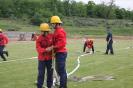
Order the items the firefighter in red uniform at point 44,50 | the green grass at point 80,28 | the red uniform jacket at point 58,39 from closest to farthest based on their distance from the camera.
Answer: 1. the firefighter in red uniform at point 44,50
2. the red uniform jacket at point 58,39
3. the green grass at point 80,28

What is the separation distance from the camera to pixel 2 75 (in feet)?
58.9

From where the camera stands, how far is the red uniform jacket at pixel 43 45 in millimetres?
12961

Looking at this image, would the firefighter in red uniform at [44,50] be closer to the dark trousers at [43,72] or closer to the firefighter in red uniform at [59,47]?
the dark trousers at [43,72]

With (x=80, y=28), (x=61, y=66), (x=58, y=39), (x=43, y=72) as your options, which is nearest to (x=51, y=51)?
(x=58, y=39)

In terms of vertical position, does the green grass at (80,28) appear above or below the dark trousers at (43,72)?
below

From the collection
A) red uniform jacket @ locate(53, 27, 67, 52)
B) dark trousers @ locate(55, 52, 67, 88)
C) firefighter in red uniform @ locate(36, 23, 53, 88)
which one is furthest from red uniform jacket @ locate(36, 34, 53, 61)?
dark trousers @ locate(55, 52, 67, 88)

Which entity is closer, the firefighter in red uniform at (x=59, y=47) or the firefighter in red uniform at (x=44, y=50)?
the firefighter in red uniform at (x=44, y=50)

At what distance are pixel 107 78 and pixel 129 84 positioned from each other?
162 cm

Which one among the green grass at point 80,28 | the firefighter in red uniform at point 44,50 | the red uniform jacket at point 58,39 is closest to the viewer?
the firefighter in red uniform at point 44,50

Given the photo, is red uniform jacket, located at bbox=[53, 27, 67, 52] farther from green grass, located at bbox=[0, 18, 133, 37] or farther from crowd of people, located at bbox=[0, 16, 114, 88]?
green grass, located at bbox=[0, 18, 133, 37]

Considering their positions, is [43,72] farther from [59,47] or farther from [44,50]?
[59,47]

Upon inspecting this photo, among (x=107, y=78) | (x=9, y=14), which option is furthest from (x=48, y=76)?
(x=9, y=14)

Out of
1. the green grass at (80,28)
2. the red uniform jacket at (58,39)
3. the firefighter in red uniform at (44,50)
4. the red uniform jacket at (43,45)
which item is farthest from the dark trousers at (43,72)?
the green grass at (80,28)

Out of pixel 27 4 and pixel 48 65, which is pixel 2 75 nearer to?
pixel 48 65
